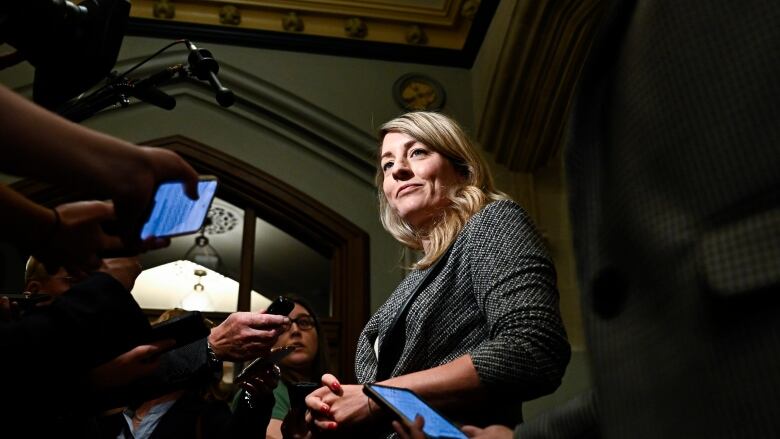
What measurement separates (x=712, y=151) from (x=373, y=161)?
3.37 meters

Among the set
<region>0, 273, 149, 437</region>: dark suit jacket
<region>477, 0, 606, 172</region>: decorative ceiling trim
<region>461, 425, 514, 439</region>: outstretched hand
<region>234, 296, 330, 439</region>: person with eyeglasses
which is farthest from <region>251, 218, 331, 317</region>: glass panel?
<region>461, 425, 514, 439</region>: outstretched hand

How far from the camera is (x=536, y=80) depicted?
12.4 ft

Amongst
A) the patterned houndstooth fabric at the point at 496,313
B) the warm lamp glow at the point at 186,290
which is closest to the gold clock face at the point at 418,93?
the warm lamp glow at the point at 186,290

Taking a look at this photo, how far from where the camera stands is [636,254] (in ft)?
1.79

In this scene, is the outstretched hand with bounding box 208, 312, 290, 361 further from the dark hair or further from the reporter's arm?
the dark hair

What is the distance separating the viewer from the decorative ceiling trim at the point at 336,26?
4.03 metres

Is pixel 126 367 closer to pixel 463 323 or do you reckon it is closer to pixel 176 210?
pixel 176 210

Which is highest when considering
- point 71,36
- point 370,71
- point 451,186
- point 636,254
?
point 370,71

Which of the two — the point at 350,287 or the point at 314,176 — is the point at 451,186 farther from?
the point at 314,176

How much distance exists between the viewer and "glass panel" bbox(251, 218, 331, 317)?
3738 millimetres

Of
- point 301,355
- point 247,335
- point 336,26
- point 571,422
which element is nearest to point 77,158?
point 571,422

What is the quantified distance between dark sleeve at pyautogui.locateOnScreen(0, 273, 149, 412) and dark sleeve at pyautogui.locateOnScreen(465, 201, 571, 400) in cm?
51

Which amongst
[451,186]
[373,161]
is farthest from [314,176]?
[451,186]

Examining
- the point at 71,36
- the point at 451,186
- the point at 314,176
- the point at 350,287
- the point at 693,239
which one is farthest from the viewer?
the point at 314,176
